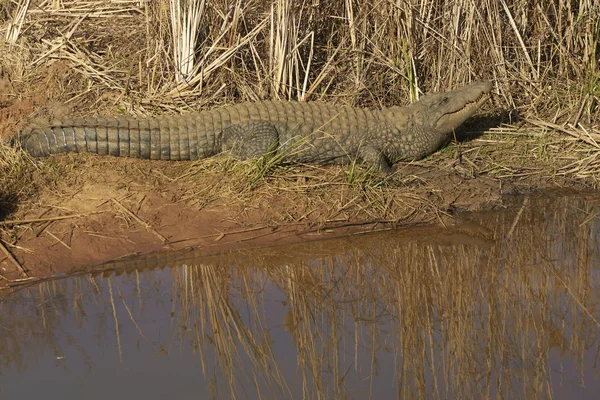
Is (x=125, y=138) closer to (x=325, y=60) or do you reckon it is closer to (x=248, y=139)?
(x=248, y=139)

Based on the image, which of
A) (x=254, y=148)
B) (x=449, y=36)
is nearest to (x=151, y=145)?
(x=254, y=148)

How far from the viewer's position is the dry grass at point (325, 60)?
22.8 feet

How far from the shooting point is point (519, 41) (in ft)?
24.5

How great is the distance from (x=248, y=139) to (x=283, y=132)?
0.33 metres

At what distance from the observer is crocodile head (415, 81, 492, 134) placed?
705 centimetres

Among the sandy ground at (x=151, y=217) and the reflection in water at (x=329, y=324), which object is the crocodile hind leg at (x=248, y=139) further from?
the reflection in water at (x=329, y=324)

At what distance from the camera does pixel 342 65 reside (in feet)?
24.3

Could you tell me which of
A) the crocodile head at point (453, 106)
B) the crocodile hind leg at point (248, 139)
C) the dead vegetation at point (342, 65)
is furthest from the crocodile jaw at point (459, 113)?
the crocodile hind leg at point (248, 139)

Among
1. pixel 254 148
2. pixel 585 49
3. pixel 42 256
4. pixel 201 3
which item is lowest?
pixel 42 256

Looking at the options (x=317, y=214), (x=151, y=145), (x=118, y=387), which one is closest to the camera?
(x=118, y=387)

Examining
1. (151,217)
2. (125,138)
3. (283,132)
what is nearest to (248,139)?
(283,132)

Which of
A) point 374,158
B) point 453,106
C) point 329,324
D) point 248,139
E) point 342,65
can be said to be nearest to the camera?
point 329,324

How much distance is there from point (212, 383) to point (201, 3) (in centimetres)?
408

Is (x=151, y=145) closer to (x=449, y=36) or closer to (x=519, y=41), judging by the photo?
(x=449, y=36)
